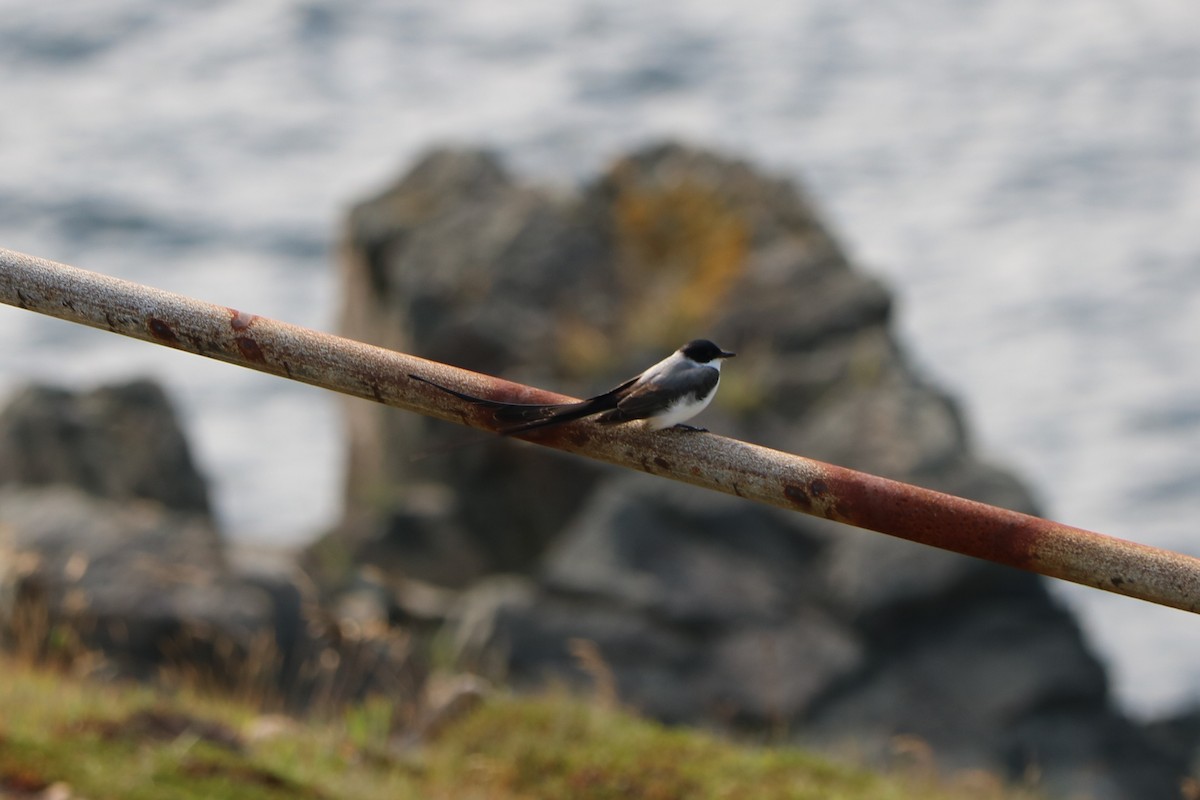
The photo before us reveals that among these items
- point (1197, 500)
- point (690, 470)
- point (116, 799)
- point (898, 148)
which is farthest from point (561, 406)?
point (898, 148)

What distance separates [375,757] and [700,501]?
277 inches

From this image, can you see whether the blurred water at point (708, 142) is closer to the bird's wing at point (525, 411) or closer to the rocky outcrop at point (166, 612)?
the rocky outcrop at point (166, 612)

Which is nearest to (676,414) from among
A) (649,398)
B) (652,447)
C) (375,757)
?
(649,398)

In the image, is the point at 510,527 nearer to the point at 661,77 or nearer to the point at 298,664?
the point at 298,664

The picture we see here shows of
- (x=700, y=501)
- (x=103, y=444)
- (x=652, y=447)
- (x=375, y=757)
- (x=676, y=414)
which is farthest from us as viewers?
(x=103, y=444)

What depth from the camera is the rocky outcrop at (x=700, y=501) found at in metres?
12.2

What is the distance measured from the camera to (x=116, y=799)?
4.96 m

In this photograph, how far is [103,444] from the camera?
48.9 ft

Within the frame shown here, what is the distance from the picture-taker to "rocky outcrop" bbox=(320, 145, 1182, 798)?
40.1 feet

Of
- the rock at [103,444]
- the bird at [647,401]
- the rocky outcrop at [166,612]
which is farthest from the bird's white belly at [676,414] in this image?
the rock at [103,444]

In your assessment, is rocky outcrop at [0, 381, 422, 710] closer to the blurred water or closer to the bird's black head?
the bird's black head

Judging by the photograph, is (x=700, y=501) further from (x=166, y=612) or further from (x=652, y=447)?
(x=652, y=447)

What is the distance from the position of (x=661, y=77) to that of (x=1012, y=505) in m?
36.2

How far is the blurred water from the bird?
81.8 feet
